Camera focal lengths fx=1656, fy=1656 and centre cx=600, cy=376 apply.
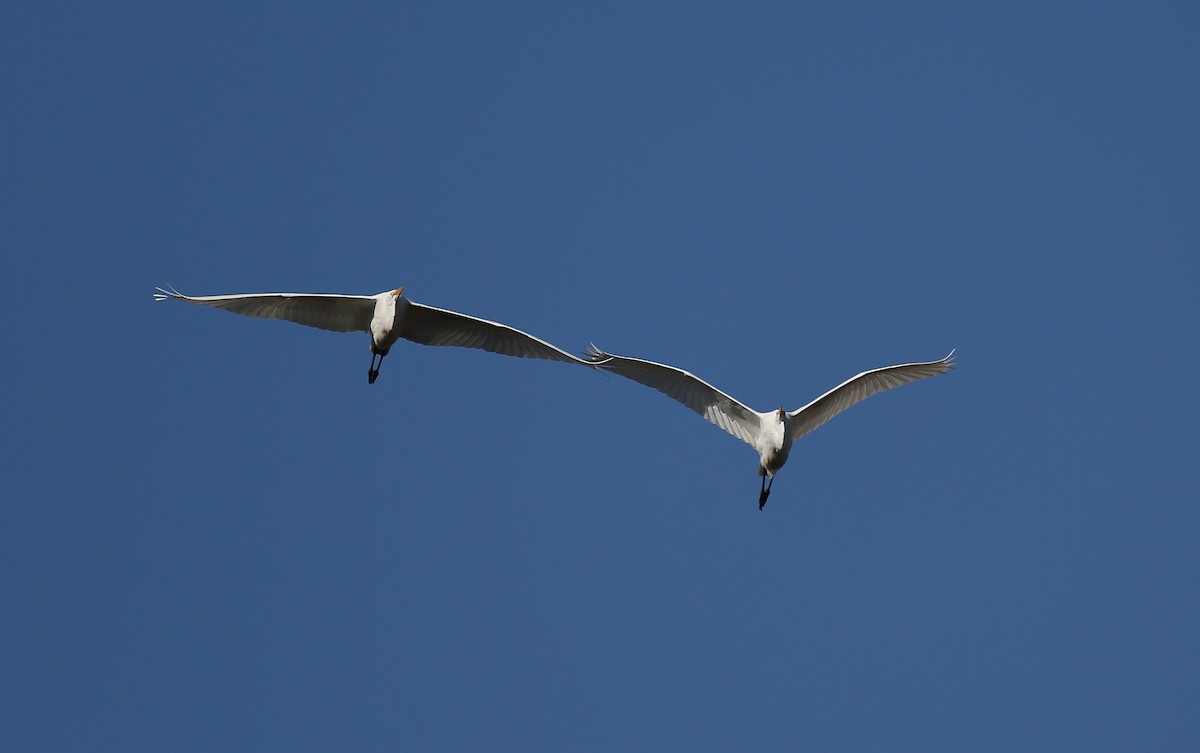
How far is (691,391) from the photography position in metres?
33.7

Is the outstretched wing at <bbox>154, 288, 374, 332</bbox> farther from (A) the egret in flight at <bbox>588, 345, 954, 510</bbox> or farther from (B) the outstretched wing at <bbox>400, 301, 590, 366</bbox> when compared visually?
(A) the egret in flight at <bbox>588, 345, 954, 510</bbox>

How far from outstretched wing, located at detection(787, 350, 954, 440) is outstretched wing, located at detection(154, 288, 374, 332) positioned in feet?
29.8

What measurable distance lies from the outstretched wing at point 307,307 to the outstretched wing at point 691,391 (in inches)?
189

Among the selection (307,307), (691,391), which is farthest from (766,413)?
(307,307)

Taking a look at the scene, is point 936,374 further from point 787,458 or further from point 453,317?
point 453,317

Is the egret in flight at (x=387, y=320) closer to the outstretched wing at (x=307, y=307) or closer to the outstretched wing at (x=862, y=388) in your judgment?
the outstretched wing at (x=307, y=307)

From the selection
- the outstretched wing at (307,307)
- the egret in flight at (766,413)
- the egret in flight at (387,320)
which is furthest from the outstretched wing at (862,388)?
the outstretched wing at (307,307)

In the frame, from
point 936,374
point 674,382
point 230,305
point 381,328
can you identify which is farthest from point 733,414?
point 230,305

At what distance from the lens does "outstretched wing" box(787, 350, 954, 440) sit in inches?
1329

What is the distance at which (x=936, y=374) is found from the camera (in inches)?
Answer: 1342

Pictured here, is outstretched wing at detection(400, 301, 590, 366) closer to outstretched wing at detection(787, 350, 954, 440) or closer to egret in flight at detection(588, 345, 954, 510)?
egret in flight at detection(588, 345, 954, 510)

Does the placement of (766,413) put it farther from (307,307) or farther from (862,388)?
(307,307)

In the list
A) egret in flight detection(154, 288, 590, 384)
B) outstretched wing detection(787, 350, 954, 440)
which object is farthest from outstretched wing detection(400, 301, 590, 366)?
outstretched wing detection(787, 350, 954, 440)

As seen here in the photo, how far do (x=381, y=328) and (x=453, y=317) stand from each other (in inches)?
57.0
